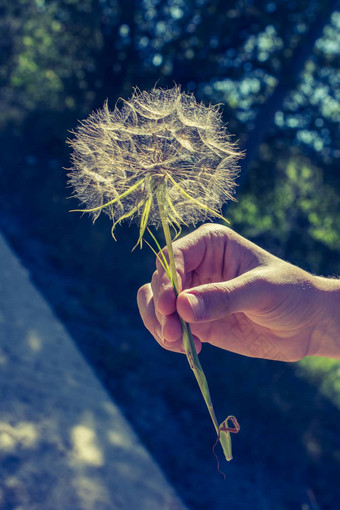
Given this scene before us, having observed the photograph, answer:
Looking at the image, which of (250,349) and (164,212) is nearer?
(164,212)

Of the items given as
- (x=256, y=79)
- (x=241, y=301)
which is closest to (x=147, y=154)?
(x=241, y=301)

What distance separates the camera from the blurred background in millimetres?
4797

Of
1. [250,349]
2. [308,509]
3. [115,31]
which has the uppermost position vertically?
[115,31]

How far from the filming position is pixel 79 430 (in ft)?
14.5

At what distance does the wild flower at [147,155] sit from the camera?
1621 millimetres

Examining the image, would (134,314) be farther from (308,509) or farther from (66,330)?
(308,509)

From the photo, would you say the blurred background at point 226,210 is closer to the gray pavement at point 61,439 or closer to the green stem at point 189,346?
the gray pavement at point 61,439

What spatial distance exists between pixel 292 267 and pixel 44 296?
5074 millimetres

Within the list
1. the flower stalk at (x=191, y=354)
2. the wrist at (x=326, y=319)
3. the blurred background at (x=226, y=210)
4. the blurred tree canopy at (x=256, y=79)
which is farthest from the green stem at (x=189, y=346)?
the blurred tree canopy at (x=256, y=79)

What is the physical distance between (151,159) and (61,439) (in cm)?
336

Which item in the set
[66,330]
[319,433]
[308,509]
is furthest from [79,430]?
[319,433]

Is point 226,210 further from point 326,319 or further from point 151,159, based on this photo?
point 151,159

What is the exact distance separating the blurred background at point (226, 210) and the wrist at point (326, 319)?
2.41m

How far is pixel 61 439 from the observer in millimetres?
4211
